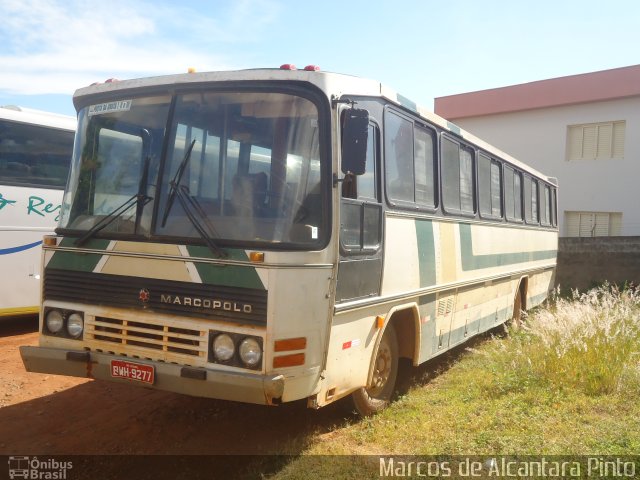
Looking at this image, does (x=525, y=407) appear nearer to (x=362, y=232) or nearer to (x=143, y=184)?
(x=362, y=232)

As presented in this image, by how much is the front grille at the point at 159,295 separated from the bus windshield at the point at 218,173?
1.18 feet

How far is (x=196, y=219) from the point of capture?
4793 mm

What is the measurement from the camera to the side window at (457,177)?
752cm

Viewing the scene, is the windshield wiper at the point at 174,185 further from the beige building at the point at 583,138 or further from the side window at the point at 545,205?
the beige building at the point at 583,138

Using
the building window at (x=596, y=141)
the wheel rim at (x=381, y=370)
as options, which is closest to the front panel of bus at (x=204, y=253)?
the wheel rim at (x=381, y=370)

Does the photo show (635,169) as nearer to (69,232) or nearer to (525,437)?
(525,437)

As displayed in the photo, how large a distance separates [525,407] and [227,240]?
3325 millimetres

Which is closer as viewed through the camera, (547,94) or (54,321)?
(54,321)

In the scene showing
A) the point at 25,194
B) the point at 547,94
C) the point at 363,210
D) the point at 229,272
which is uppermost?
the point at 547,94

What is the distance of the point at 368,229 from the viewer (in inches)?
215

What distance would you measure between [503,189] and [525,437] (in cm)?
575

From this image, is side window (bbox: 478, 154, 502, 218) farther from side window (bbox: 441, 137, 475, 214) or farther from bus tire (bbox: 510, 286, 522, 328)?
bus tire (bbox: 510, 286, 522, 328)

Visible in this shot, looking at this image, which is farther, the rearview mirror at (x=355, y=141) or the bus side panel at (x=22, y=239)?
the bus side panel at (x=22, y=239)

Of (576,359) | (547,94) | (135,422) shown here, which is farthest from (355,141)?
(547,94)
